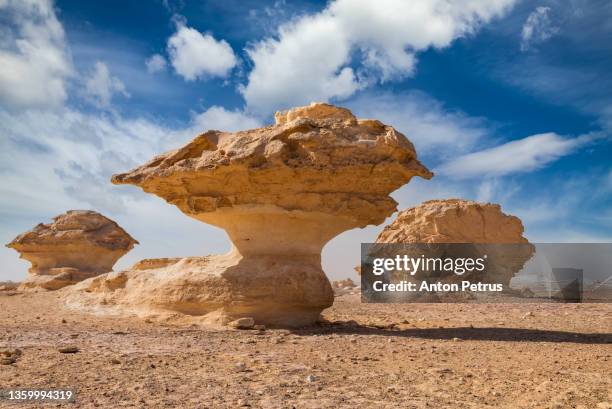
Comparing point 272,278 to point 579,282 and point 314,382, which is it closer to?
point 314,382

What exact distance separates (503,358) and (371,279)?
1583 centimetres

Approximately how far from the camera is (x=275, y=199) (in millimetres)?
9820

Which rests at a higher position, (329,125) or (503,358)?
(329,125)

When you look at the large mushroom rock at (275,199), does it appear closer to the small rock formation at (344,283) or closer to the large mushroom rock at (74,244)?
the large mushroom rock at (74,244)

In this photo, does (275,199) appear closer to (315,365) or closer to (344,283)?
(315,365)

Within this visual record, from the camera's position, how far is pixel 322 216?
394 inches

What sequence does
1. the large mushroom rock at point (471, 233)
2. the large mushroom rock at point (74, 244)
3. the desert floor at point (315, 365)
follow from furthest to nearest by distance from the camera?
1. the large mushroom rock at point (74, 244)
2. the large mushroom rock at point (471, 233)
3. the desert floor at point (315, 365)

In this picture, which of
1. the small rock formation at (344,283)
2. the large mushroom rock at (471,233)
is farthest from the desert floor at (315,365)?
the small rock formation at (344,283)

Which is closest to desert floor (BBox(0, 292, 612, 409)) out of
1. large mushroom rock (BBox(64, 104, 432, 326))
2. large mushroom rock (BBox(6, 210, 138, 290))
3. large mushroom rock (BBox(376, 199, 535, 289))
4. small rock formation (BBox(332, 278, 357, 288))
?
large mushroom rock (BBox(64, 104, 432, 326))

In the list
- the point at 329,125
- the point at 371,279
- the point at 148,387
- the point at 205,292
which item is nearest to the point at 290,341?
the point at 205,292

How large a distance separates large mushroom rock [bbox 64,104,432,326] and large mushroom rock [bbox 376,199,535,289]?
33.8ft

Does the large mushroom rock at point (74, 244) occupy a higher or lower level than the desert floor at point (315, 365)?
higher

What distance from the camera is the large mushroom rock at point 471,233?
19.9m

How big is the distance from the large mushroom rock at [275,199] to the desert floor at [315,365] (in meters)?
0.69
